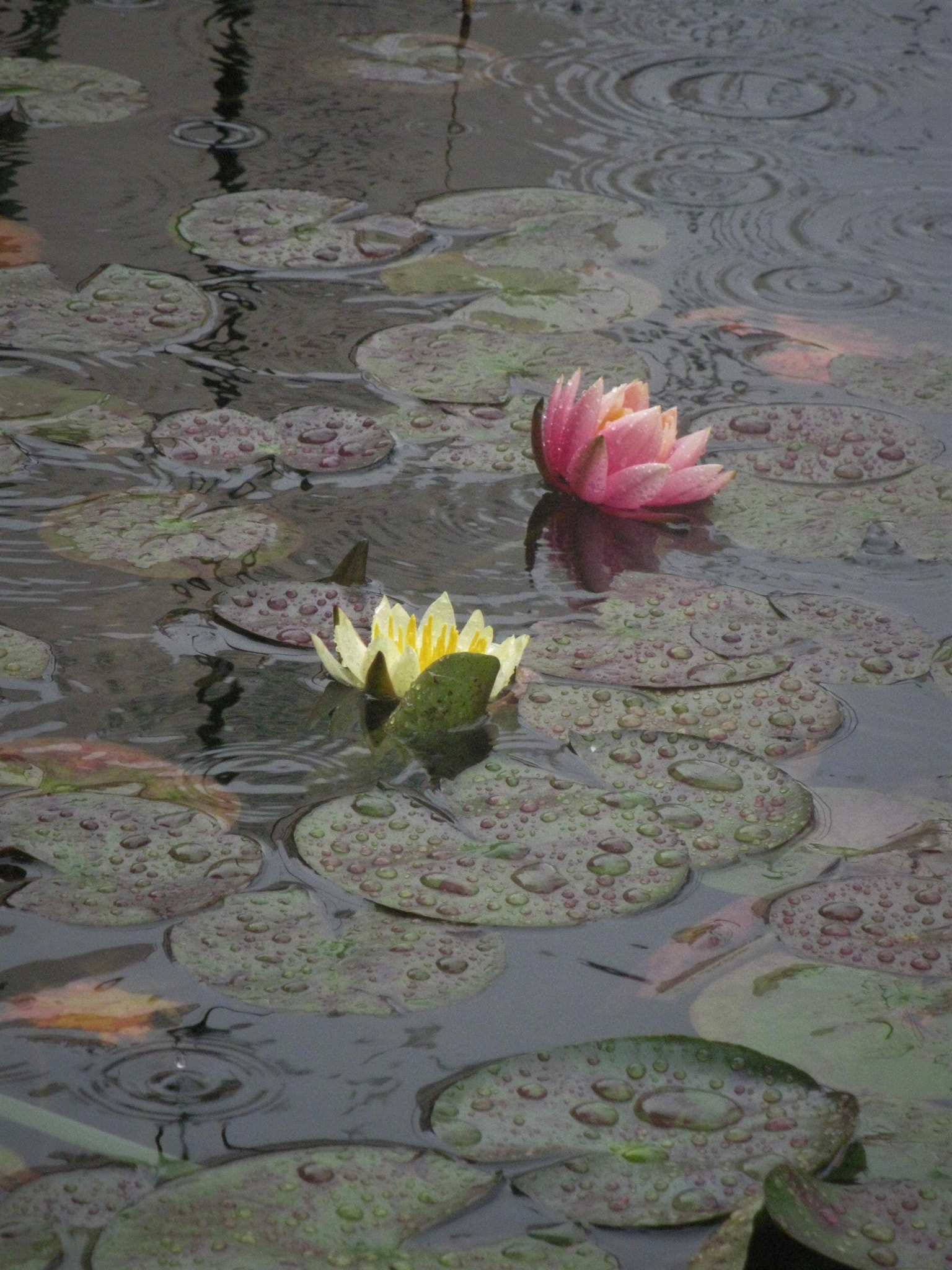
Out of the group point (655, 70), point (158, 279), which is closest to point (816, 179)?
point (655, 70)

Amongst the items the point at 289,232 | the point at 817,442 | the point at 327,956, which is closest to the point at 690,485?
the point at 817,442

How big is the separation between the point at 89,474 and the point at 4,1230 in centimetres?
143

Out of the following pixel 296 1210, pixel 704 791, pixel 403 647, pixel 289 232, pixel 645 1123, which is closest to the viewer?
pixel 296 1210

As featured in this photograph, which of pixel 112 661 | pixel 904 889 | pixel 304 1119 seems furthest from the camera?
pixel 112 661

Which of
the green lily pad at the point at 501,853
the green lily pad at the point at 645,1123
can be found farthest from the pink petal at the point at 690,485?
the green lily pad at the point at 645,1123

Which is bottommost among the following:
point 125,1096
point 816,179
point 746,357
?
point 125,1096

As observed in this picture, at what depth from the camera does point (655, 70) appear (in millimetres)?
4312

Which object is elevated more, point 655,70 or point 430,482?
point 655,70

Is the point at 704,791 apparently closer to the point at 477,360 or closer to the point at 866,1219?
the point at 866,1219

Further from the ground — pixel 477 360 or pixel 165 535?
pixel 477 360

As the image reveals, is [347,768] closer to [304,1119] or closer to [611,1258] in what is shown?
[304,1119]

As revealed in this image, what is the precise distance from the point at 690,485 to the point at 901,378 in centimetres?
68

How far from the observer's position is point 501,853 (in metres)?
1.57

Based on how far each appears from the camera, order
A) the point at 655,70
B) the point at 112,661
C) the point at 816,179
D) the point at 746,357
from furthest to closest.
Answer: the point at 655,70 → the point at 816,179 → the point at 746,357 → the point at 112,661
